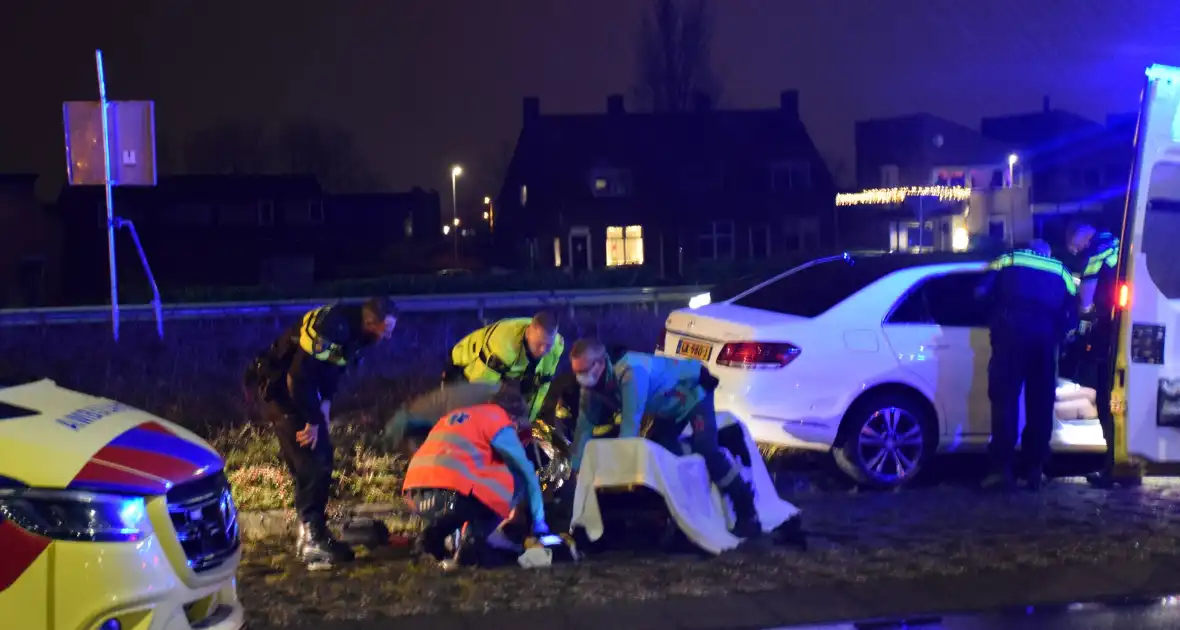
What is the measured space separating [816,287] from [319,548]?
372 centimetres

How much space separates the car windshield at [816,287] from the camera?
25.3 feet

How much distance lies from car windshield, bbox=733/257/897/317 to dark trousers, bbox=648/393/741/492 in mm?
1609

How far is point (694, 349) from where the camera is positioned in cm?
769

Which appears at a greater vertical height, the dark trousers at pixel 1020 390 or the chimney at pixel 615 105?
the chimney at pixel 615 105

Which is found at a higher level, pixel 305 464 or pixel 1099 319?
pixel 1099 319

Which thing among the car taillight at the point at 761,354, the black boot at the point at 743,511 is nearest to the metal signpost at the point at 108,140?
the car taillight at the point at 761,354

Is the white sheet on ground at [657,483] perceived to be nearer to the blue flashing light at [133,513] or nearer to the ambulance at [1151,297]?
the ambulance at [1151,297]

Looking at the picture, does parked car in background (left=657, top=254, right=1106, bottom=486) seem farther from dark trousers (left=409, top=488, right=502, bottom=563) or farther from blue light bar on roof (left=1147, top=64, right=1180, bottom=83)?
dark trousers (left=409, top=488, right=502, bottom=563)

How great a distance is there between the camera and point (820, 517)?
7.00m

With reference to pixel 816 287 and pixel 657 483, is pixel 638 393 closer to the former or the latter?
pixel 657 483

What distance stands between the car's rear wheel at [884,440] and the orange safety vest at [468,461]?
2595 millimetres

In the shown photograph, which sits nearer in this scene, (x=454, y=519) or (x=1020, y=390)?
(x=454, y=519)

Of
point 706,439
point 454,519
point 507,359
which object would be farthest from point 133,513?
point 706,439

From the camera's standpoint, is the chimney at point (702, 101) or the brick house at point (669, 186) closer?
the brick house at point (669, 186)
